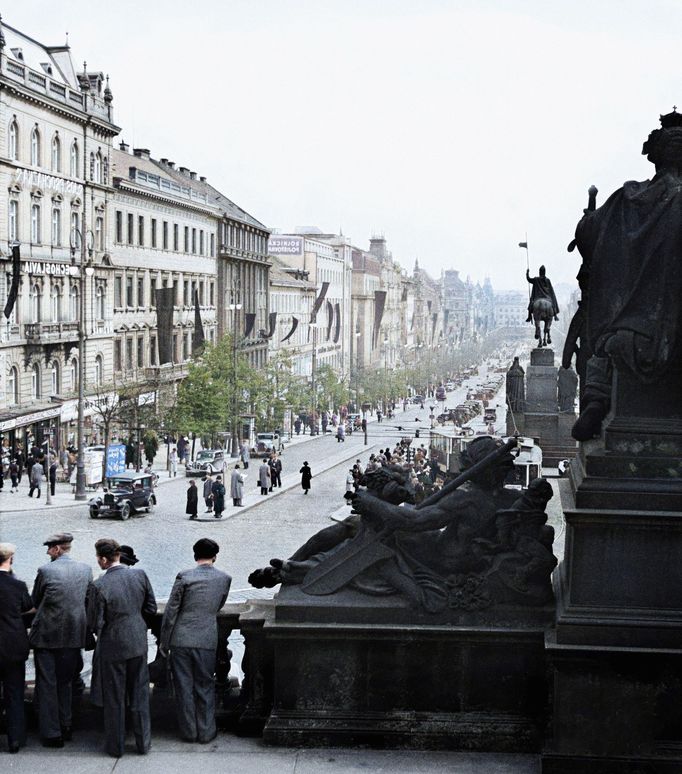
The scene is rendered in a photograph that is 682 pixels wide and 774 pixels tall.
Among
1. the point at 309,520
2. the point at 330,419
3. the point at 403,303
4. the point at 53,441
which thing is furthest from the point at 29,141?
the point at 403,303

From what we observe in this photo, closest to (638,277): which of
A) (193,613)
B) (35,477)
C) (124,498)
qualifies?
(193,613)

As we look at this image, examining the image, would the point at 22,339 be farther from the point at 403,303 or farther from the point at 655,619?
the point at 403,303

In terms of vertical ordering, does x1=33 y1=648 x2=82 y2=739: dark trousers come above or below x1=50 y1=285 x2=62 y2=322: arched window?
below

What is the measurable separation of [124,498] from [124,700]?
31290mm

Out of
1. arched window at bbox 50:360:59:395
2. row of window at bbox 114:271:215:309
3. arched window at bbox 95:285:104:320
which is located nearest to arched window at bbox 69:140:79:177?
arched window at bbox 95:285:104:320

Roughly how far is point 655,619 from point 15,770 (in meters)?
3.21

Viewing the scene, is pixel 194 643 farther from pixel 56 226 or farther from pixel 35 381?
pixel 56 226

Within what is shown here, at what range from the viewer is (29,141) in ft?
186

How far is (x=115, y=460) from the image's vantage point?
43562mm

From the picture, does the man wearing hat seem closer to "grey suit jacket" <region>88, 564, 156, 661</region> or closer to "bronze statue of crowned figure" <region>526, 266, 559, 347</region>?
"grey suit jacket" <region>88, 564, 156, 661</region>

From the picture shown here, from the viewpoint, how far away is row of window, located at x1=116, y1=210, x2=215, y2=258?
230 ft

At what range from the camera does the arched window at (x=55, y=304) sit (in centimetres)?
5975

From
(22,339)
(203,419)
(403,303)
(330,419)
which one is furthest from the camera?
(403,303)

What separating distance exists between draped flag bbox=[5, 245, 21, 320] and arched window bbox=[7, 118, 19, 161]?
17.8 ft
